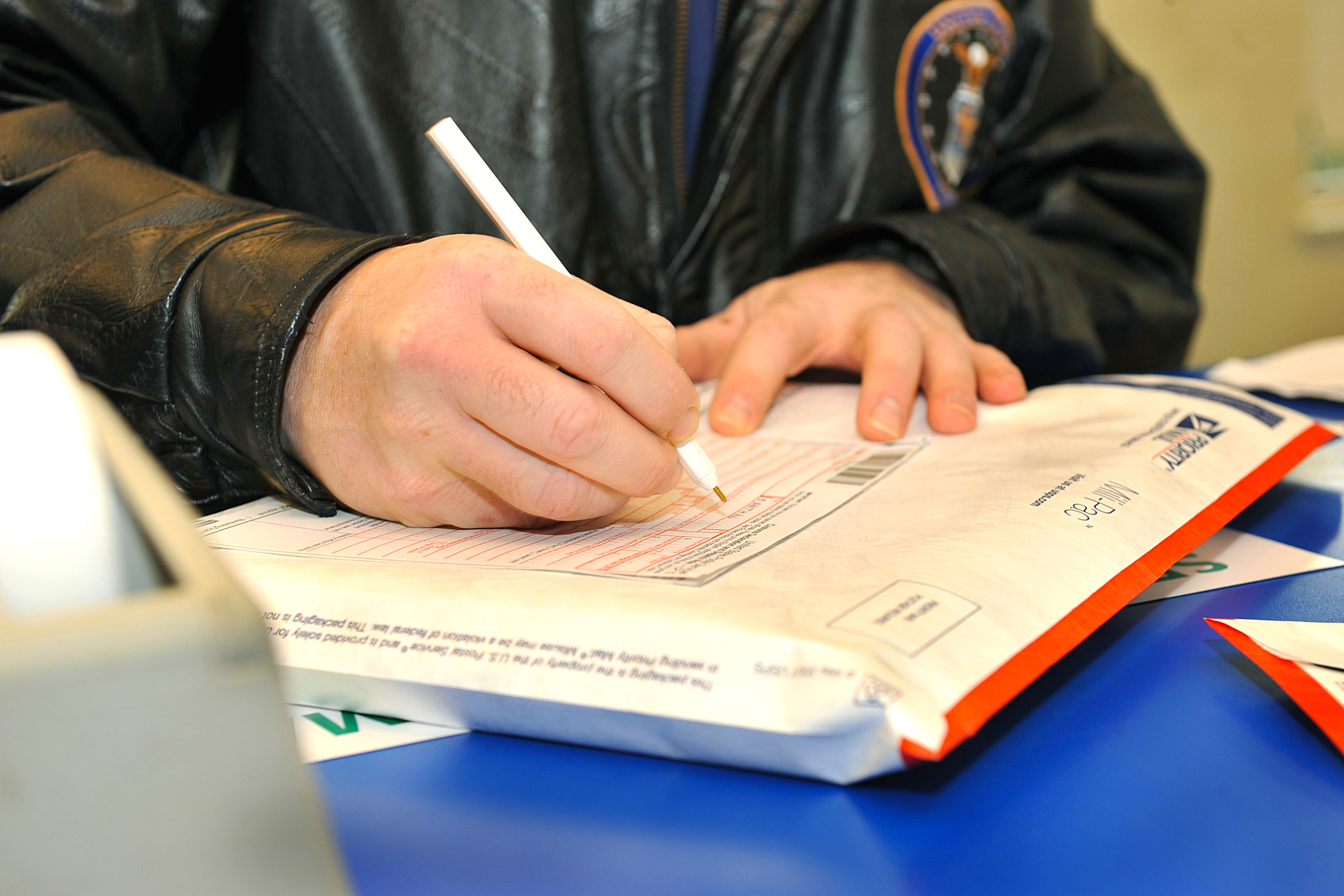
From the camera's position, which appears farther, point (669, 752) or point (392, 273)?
point (392, 273)

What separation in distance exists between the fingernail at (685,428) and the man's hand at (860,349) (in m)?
0.19

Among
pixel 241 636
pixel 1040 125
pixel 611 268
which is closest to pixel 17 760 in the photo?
pixel 241 636

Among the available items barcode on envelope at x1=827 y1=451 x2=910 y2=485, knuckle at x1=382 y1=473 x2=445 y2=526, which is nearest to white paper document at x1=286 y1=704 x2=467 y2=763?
knuckle at x1=382 y1=473 x2=445 y2=526

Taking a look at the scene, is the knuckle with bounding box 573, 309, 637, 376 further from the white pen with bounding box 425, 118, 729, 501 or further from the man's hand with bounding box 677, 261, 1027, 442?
the man's hand with bounding box 677, 261, 1027, 442

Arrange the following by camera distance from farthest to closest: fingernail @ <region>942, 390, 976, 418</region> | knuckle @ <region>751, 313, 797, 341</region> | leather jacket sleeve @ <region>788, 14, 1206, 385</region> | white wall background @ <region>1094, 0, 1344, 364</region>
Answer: white wall background @ <region>1094, 0, 1344, 364</region> < leather jacket sleeve @ <region>788, 14, 1206, 385</region> < knuckle @ <region>751, 313, 797, 341</region> < fingernail @ <region>942, 390, 976, 418</region>

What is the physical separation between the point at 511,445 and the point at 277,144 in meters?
0.59

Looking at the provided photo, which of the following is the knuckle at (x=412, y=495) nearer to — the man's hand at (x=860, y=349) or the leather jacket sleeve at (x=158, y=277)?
the leather jacket sleeve at (x=158, y=277)

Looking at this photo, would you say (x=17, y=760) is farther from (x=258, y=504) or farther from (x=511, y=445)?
(x=258, y=504)

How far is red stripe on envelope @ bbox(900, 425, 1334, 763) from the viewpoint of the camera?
0.89ft

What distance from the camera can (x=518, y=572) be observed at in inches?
14.1

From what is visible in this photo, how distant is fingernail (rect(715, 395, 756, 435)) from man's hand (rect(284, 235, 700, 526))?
0.18 m

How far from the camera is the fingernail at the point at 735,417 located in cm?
61

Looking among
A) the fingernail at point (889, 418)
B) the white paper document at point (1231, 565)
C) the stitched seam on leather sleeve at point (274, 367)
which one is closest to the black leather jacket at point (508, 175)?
the stitched seam on leather sleeve at point (274, 367)

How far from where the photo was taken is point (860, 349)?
0.73 m
